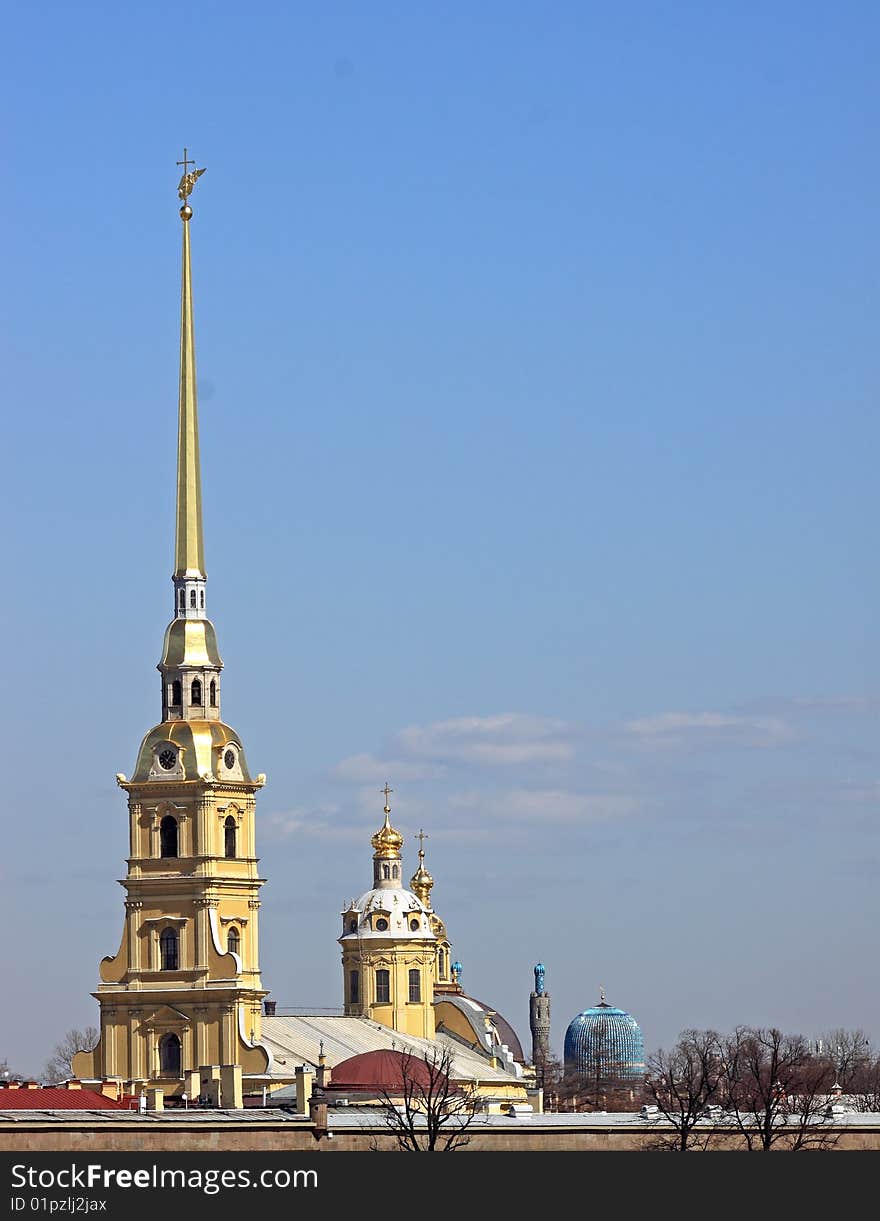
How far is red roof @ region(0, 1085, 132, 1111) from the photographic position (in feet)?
328

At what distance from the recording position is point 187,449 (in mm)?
123250

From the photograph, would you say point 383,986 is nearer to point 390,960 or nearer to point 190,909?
point 390,960

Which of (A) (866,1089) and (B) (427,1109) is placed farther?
(A) (866,1089)

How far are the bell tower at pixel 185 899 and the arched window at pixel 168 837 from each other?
50 mm

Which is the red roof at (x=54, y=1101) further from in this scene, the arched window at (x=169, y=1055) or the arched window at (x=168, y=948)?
the arched window at (x=168, y=948)

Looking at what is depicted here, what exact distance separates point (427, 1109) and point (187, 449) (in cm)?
3657

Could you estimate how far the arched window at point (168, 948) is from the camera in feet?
388

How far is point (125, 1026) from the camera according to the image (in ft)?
386

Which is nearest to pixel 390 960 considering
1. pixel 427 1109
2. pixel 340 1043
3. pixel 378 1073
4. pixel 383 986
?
pixel 383 986

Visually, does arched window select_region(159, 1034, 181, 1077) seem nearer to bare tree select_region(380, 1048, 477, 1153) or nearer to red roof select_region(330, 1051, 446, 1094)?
bare tree select_region(380, 1048, 477, 1153)
